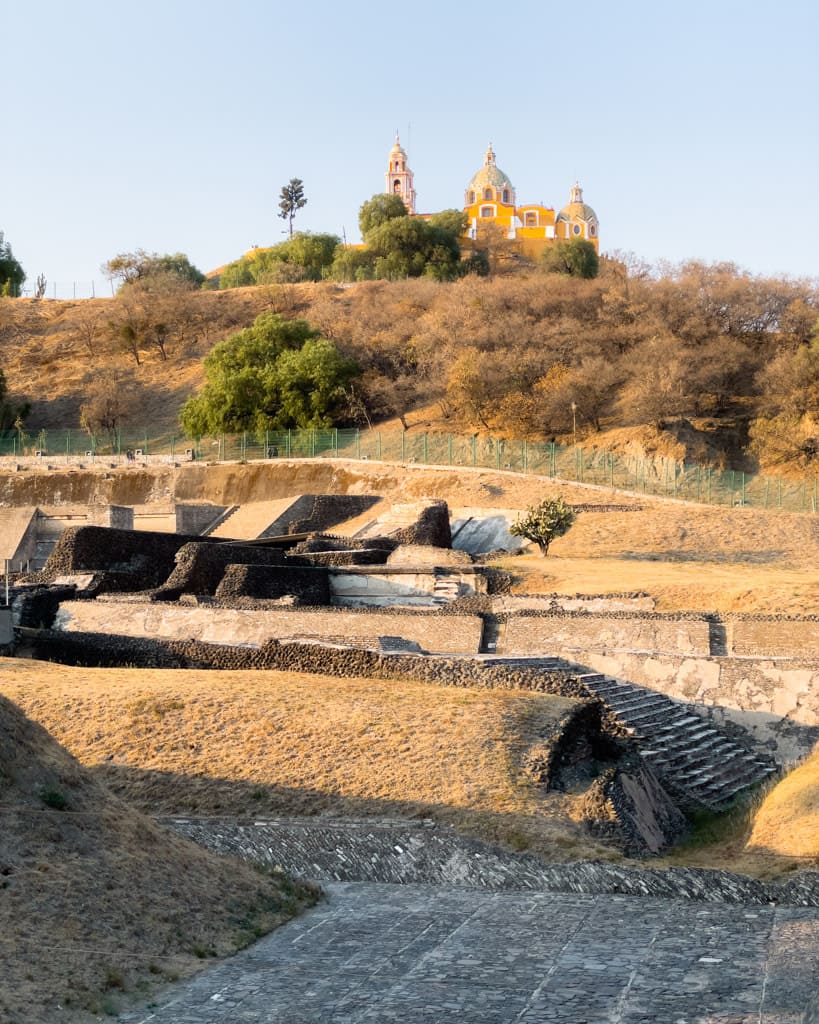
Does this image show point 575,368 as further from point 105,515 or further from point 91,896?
point 91,896

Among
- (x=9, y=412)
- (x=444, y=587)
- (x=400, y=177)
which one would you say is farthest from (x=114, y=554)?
(x=400, y=177)

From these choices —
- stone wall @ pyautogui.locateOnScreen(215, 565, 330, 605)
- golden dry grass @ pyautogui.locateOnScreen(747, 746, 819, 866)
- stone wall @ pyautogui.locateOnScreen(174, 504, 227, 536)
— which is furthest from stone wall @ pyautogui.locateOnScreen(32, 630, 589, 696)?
stone wall @ pyautogui.locateOnScreen(174, 504, 227, 536)

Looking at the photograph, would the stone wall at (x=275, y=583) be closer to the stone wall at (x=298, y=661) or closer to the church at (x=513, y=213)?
the stone wall at (x=298, y=661)

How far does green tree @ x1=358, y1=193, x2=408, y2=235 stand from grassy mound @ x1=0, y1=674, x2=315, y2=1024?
69307 mm

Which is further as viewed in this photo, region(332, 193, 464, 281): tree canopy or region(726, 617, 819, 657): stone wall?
region(332, 193, 464, 281): tree canopy

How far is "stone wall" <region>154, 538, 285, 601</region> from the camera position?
936 inches

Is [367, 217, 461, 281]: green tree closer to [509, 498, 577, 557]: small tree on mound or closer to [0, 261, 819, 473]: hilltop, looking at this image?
[0, 261, 819, 473]: hilltop

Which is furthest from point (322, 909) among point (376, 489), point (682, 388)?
point (682, 388)

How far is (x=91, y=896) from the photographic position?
8.34 metres

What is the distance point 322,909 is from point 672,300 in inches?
1710

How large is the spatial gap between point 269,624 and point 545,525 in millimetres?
9796

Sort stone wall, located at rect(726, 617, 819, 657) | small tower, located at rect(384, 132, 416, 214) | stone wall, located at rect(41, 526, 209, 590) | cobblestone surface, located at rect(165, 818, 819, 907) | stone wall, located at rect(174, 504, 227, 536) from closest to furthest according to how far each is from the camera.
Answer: cobblestone surface, located at rect(165, 818, 819, 907) → stone wall, located at rect(726, 617, 819, 657) → stone wall, located at rect(41, 526, 209, 590) → stone wall, located at rect(174, 504, 227, 536) → small tower, located at rect(384, 132, 416, 214)

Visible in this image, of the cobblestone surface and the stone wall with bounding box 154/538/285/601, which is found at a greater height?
the stone wall with bounding box 154/538/285/601

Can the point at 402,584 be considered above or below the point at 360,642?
above
